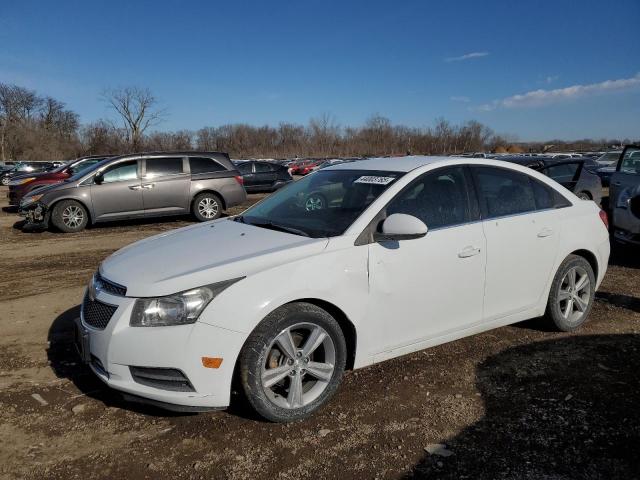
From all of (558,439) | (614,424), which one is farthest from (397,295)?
(614,424)

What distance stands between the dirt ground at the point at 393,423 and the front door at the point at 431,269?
0.43 metres

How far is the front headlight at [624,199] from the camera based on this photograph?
7410mm

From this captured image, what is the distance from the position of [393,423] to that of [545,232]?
2165 millimetres

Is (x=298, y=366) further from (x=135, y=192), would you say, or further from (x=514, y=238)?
(x=135, y=192)

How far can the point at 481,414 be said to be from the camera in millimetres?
3303

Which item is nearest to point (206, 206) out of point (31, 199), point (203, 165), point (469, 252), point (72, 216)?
point (203, 165)

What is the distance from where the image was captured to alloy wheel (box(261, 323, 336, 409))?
3115 mm

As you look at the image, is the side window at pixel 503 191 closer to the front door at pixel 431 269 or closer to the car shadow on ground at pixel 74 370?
the front door at pixel 431 269

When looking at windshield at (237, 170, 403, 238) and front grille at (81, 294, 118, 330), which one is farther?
windshield at (237, 170, 403, 238)

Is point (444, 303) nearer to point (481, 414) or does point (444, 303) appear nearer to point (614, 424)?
point (481, 414)

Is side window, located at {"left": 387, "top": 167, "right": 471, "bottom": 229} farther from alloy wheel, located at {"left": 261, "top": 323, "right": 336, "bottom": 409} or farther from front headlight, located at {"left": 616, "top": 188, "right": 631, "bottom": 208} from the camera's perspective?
front headlight, located at {"left": 616, "top": 188, "right": 631, "bottom": 208}

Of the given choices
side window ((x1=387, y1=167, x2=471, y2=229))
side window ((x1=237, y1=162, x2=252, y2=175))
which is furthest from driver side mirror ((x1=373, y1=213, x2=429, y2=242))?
side window ((x1=237, y1=162, x2=252, y2=175))

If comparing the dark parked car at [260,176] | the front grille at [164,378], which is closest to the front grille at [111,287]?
the front grille at [164,378]

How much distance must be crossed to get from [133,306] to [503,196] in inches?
117
